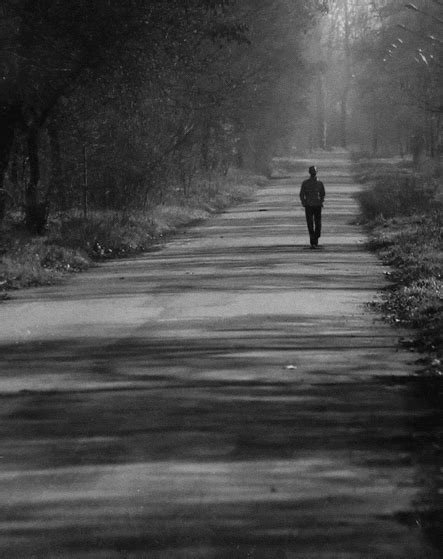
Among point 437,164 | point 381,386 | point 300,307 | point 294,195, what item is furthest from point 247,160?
point 381,386

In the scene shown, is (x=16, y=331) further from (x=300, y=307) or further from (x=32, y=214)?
(x=32, y=214)

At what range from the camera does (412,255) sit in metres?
25.3

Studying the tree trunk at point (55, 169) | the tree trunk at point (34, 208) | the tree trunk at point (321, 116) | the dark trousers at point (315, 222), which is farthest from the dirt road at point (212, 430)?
the tree trunk at point (321, 116)

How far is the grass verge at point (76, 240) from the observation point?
74.0 ft

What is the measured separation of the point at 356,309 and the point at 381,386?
6.19m

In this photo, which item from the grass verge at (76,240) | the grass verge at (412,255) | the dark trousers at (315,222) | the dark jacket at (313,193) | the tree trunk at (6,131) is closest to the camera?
the grass verge at (412,255)

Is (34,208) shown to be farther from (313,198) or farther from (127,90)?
(313,198)

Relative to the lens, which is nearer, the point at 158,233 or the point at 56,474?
the point at 56,474

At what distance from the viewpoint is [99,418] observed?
386 inches

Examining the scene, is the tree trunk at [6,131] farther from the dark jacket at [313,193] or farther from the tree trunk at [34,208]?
the dark jacket at [313,193]

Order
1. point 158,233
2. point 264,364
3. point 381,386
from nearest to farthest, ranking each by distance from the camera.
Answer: point 381,386, point 264,364, point 158,233

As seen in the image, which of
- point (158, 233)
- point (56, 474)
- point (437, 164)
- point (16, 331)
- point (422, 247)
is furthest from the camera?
point (437, 164)

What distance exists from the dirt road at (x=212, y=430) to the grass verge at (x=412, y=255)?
1.20ft

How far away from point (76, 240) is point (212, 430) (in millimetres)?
18834
